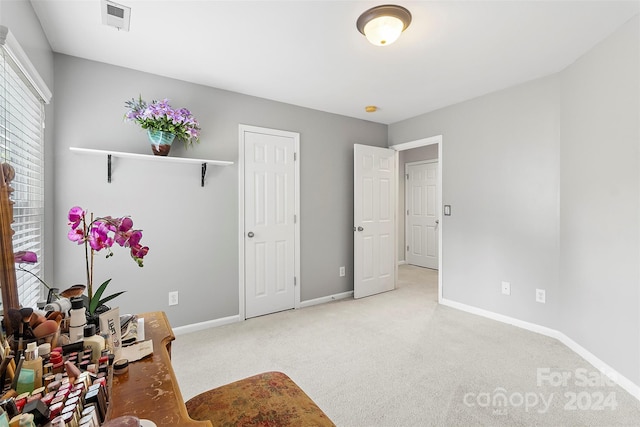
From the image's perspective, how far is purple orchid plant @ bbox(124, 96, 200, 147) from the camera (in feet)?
8.08

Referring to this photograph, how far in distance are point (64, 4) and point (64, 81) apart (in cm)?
74

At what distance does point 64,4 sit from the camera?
1841mm

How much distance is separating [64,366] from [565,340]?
3.44 meters

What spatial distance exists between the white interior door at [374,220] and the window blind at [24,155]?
119 inches

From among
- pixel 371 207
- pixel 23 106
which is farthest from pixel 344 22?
pixel 371 207

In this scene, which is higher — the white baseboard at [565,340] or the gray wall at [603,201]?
the gray wall at [603,201]

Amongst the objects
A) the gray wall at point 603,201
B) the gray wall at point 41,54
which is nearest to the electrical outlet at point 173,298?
the gray wall at point 41,54

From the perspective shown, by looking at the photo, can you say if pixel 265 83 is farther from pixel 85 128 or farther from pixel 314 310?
pixel 314 310

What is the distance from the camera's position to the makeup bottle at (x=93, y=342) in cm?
100

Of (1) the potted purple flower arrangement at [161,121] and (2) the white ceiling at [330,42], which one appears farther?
(1) the potted purple flower arrangement at [161,121]

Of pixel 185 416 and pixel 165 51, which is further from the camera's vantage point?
pixel 165 51

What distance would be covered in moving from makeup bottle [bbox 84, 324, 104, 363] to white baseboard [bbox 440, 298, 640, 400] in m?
2.93

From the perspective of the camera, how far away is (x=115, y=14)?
187 cm

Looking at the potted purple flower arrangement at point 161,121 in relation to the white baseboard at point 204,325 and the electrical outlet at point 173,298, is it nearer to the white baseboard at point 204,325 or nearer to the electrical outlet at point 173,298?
the electrical outlet at point 173,298
